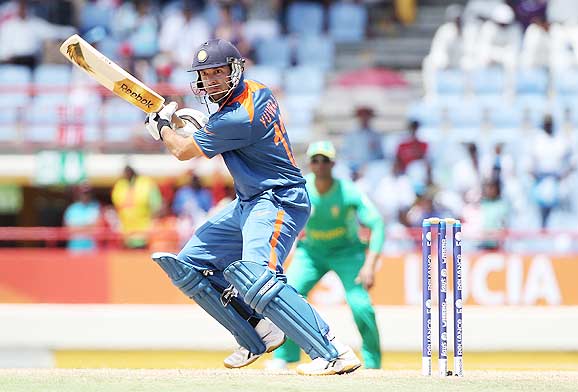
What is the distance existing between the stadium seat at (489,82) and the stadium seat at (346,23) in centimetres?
247

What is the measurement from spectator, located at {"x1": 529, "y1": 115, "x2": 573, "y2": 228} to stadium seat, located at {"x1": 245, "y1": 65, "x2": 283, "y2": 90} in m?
3.57

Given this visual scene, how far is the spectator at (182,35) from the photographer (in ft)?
57.6

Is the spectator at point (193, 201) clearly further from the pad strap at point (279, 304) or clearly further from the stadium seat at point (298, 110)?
the pad strap at point (279, 304)

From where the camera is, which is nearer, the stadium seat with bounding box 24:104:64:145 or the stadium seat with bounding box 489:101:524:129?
the stadium seat with bounding box 489:101:524:129

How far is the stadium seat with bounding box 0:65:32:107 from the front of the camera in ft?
54.8

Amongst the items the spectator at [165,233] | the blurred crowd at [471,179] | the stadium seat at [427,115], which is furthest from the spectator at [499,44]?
the spectator at [165,233]

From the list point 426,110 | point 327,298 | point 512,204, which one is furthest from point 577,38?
point 327,298

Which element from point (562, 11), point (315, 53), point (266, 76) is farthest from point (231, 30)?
point (562, 11)

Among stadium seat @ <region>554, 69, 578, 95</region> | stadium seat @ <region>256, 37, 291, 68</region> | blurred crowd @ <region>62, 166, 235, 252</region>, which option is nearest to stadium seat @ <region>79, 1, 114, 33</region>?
stadium seat @ <region>256, 37, 291, 68</region>

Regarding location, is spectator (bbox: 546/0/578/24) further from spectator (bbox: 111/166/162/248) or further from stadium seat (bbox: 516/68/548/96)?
spectator (bbox: 111/166/162/248)

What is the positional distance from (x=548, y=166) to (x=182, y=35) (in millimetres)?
5491

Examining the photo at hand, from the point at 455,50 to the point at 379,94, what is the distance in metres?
1.20

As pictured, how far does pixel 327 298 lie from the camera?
12680 mm

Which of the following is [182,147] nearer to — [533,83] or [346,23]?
[533,83]
